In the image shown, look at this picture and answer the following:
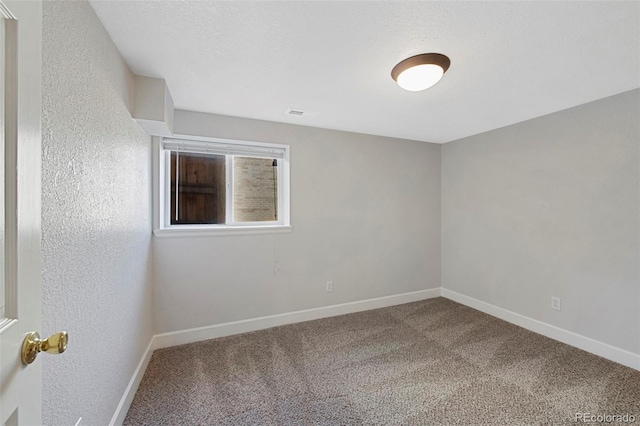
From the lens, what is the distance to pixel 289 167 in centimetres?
291

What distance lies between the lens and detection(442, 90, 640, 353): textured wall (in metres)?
2.17

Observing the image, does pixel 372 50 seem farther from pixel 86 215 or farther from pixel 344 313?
pixel 344 313

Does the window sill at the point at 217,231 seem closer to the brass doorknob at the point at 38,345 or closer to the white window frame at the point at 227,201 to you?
the white window frame at the point at 227,201

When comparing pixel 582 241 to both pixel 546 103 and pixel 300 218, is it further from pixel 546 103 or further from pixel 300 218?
pixel 300 218

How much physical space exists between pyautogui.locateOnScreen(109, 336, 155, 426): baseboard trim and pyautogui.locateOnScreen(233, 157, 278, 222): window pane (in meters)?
1.38

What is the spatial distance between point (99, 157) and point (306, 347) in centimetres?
211

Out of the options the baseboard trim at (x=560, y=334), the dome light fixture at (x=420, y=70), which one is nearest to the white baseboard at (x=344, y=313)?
the baseboard trim at (x=560, y=334)

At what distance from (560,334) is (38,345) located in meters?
3.58

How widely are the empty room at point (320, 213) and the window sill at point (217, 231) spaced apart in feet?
0.07

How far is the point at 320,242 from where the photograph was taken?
10.2 feet

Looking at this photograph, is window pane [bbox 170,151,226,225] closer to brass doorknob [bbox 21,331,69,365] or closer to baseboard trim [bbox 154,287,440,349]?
baseboard trim [bbox 154,287,440,349]

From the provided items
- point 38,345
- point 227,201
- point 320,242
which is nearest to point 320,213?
point 320,242

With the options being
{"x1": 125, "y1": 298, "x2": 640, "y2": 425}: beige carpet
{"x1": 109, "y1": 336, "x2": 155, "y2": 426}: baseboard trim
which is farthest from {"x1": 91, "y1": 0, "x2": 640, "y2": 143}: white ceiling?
{"x1": 125, "y1": 298, "x2": 640, "y2": 425}: beige carpet

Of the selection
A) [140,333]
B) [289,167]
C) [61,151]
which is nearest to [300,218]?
[289,167]
